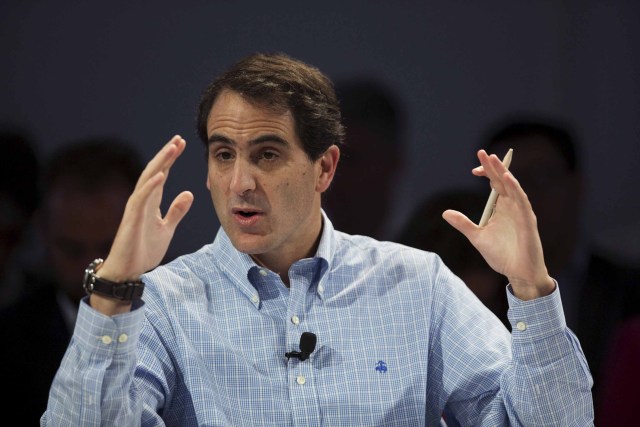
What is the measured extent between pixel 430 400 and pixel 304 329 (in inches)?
15.1

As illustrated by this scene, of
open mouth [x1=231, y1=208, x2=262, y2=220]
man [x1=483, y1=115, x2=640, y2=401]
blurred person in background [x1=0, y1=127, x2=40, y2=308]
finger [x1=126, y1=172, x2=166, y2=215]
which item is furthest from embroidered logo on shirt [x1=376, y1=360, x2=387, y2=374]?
blurred person in background [x1=0, y1=127, x2=40, y2=308]

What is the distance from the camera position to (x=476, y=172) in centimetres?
232

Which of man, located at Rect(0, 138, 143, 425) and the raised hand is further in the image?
man, located at Rect(0, 138, 143, 425)

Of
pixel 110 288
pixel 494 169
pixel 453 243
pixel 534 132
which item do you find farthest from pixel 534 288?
pixel 534 132

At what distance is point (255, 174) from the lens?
243cm

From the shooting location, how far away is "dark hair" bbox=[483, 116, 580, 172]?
11.3 feet

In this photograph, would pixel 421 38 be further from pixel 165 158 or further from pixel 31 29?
pixel 165 158

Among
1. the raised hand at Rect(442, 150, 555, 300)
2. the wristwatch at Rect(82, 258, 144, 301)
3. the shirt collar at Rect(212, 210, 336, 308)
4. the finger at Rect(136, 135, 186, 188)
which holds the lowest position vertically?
the shirt collar at Rect(212, 210, 336, 308)

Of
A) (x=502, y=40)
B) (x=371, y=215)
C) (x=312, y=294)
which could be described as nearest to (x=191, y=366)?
(x=312, y=294)

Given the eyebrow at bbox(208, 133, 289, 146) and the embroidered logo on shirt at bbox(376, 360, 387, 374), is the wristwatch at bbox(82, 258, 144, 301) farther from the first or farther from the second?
the embroidered logo on shirt at bbox(376, 360, 387, 374)

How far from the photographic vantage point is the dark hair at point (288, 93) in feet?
8.11

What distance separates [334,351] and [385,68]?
135 cm

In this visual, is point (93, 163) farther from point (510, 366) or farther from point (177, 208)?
point (510, 366)

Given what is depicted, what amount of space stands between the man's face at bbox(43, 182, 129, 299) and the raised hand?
140 cm
